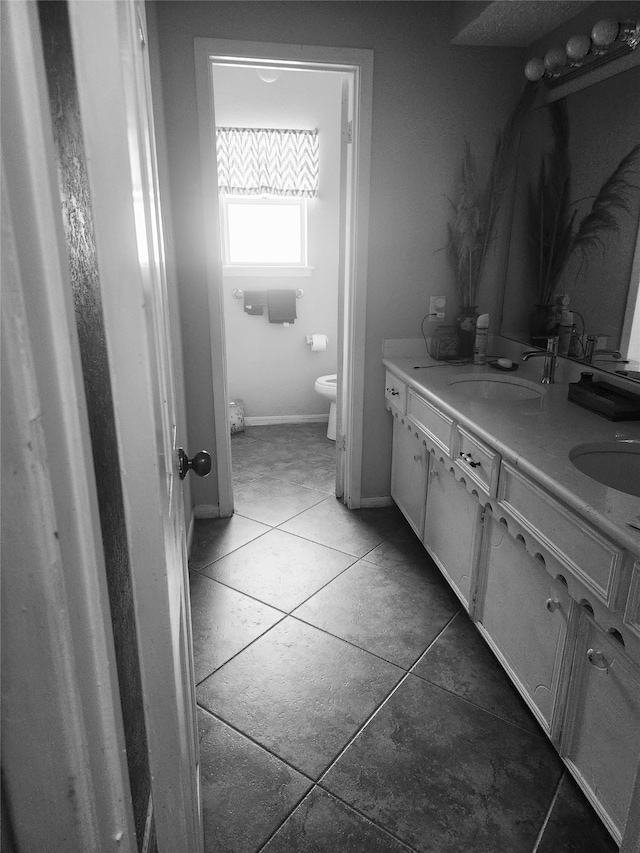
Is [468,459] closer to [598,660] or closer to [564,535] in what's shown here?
[564,535]

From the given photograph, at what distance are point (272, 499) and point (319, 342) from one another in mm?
1634

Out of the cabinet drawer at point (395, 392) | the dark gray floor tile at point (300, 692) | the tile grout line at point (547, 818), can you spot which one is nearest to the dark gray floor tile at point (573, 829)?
the tile grout line at point (547, 818)

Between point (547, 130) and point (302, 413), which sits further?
point (302, 413)

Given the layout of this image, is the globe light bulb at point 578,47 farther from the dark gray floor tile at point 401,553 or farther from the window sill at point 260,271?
the window sill at point 260,271

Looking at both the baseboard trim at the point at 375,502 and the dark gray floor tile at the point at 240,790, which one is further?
the baseboard trim at the point at 375,502

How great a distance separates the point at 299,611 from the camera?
2238mm

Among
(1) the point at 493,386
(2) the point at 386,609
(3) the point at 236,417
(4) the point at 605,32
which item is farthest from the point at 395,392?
(3) the point at 236,417

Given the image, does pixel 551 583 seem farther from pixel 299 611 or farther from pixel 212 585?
pixel 212 585

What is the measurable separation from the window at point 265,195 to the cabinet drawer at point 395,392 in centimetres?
178

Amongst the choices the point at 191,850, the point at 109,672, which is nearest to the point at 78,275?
the point at 109,672

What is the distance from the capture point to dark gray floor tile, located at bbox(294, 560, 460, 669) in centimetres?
206

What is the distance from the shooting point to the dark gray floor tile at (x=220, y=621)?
6.54 ft

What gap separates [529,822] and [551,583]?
22.7 inches

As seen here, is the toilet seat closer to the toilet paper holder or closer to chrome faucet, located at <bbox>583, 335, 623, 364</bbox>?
the toilet paper holder
